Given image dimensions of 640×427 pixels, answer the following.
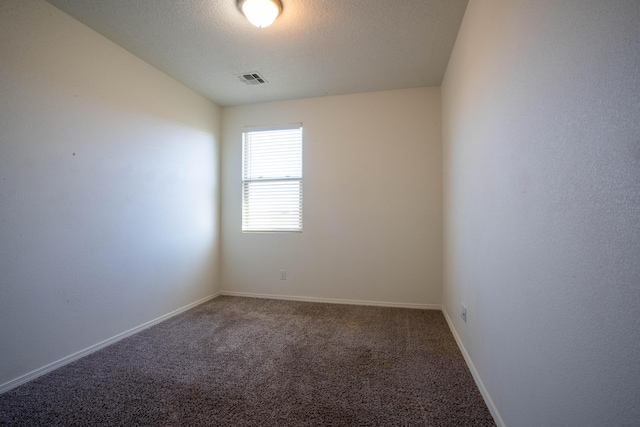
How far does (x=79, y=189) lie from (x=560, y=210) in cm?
308

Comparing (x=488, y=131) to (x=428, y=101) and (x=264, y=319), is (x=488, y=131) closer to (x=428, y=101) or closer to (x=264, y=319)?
(x=428, y=101)

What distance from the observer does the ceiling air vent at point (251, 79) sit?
3174 mm

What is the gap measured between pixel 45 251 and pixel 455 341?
3372 millimetres

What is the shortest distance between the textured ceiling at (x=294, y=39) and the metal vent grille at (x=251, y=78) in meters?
0.08

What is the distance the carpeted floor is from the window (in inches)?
58.7

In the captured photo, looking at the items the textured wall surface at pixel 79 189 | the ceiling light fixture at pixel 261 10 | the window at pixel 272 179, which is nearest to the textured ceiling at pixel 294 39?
the ceiling light fixture at pixel 261 10

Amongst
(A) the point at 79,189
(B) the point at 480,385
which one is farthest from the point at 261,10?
(B) the point at 480,385

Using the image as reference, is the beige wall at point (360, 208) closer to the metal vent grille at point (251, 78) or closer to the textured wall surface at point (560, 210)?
the metal vent grille at point (251, 78)

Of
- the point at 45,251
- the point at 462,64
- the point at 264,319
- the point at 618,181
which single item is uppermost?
the point at 462,64

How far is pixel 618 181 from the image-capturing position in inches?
27.5

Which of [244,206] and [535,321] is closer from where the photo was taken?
[535,321]

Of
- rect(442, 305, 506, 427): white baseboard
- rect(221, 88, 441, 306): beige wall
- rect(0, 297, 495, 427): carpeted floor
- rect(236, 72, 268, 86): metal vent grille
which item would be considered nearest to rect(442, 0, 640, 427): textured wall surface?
rect(442, 305, 506, 427): white baseboard

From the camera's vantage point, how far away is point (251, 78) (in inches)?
128

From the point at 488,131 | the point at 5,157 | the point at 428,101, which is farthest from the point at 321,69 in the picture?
the point at 5,157
